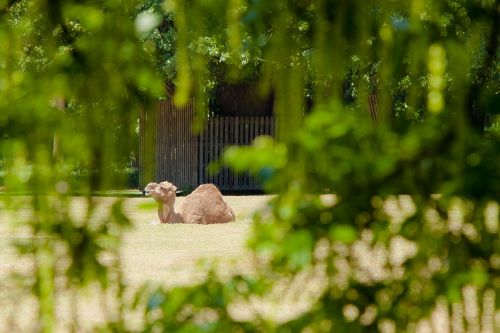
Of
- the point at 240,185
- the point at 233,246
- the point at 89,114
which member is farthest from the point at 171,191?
the point at 89,114

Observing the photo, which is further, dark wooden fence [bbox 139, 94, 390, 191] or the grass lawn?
dark wooden fence [bbox 139, 94, 390, 191]

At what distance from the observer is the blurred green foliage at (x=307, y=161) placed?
184 centimetres

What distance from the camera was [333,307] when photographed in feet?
6.13

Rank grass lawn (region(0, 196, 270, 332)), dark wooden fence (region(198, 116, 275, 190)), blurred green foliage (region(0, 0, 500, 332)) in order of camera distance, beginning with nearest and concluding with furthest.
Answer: blurred green foliage (region(0, 0, 500, 332)) < grass lawn (region(0, 196, 270, 332)) < dark wooden fence (region(198, 116, 275, 190))

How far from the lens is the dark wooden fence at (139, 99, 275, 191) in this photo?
70.4 ft

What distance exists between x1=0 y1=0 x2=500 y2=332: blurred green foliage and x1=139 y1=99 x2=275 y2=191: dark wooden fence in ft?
60.4

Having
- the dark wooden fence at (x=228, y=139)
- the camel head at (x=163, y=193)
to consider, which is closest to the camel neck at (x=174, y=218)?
the camel head at (x=163, y=193)

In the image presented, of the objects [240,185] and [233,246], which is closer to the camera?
[233,246]

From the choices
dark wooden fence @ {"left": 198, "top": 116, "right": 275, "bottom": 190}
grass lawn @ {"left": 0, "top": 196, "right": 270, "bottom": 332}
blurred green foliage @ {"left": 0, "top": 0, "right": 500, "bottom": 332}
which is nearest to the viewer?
blurred green foliage @ {"left": 0, "top": 0, "right": 500, "bottom": 332}

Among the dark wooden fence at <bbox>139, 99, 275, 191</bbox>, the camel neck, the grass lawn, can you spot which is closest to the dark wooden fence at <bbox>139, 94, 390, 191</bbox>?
the dark wooden fence at <bbox>139, 99, 275, 191</bbox>

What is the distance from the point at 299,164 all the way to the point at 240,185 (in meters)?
19.7

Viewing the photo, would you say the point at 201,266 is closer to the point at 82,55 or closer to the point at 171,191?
the point at 82,55

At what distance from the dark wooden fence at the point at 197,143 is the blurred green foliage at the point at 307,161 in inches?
725

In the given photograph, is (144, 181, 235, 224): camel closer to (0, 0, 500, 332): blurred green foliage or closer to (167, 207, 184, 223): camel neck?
(167, 207, 184, 223): camel neck
